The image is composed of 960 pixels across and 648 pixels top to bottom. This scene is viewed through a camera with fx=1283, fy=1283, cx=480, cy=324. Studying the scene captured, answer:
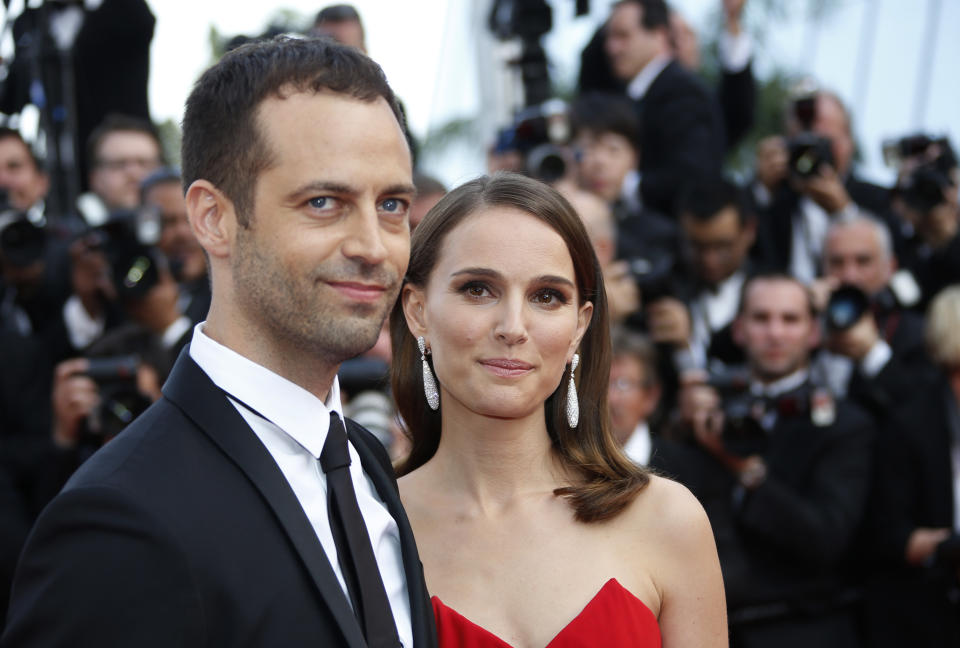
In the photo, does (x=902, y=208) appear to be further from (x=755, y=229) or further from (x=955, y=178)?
(x=755, y=229)

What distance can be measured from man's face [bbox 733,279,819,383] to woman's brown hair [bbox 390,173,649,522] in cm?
220

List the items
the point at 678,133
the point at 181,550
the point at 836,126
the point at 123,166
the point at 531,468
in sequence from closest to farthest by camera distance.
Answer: the point at 181,550 → the point at 531,468 → the point at 123,166 → the point at 678,133 → the point at 836,126

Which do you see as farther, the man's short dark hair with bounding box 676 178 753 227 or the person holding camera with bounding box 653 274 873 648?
the man's short dark hair with bounding box 676 178 753 227

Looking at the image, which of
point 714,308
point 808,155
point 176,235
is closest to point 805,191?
point 808,155

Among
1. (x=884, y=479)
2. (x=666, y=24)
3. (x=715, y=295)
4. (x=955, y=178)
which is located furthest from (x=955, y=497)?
(x=666, y=24)

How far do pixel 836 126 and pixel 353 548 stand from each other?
17.5 ft

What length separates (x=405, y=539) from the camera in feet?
7.04

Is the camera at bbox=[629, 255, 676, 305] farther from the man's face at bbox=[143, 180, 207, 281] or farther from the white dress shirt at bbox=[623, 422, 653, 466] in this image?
the man's face at bbox=[143, 180, 207, 281]

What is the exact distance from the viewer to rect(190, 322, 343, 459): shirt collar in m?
1.93

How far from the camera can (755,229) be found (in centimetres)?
625

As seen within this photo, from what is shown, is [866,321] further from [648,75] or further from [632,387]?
[648,75]

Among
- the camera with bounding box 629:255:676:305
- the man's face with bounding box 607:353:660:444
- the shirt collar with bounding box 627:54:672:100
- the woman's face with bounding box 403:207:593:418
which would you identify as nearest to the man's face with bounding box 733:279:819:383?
the camera with bounding box 629:255:676:305

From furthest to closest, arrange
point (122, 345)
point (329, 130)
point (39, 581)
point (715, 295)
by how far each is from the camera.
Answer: point (715, 295) < point (122, 345) < point (329, 130) < point (39, 581)

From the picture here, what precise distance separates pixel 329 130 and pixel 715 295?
4030 millimetres
